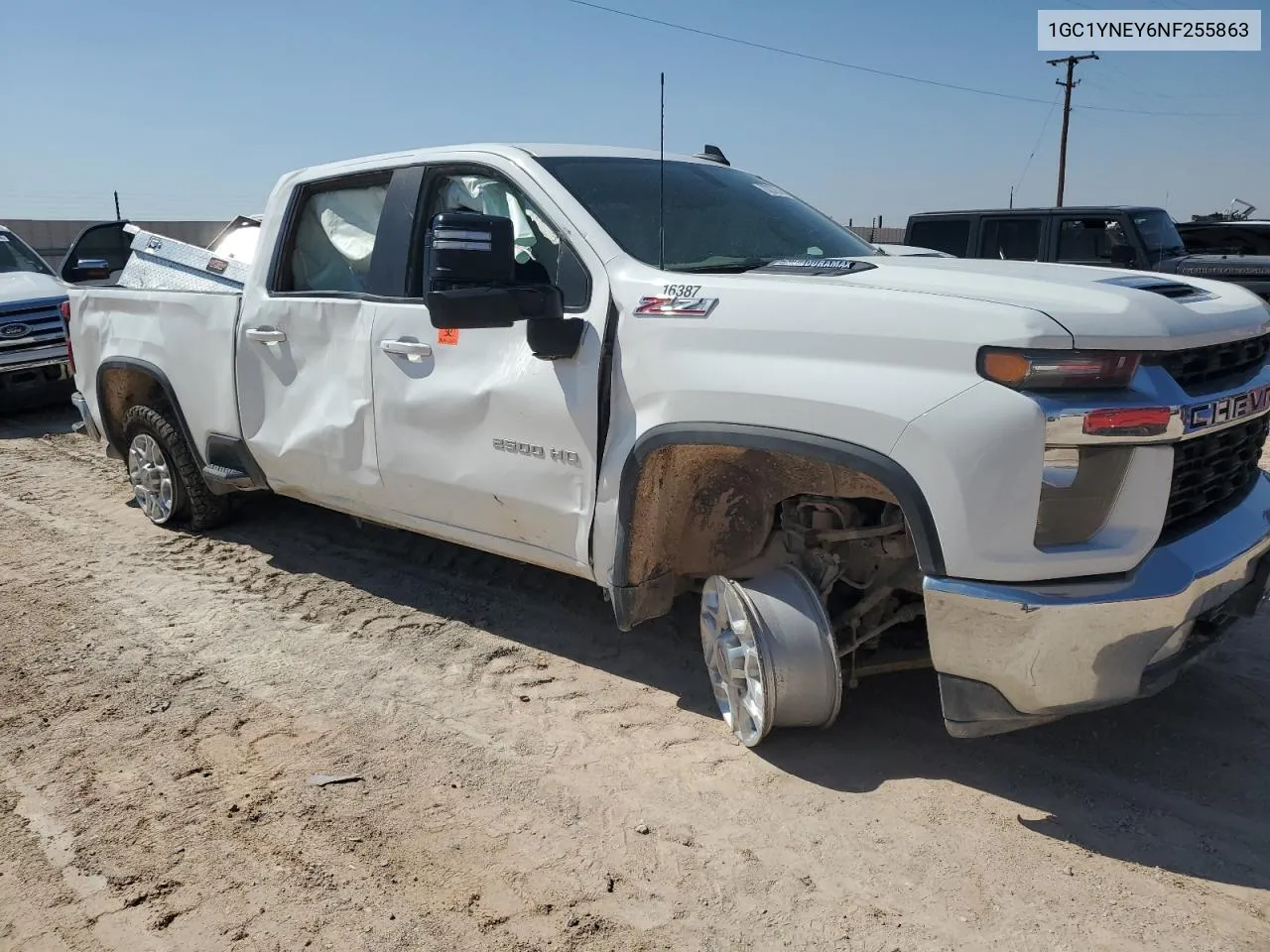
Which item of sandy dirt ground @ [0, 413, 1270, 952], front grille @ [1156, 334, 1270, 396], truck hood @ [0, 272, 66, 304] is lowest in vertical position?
sandy dirt ground @ [0, 413, 1270, 952]

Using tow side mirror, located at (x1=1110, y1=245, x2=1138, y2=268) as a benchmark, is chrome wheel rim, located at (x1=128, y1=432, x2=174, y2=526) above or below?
below

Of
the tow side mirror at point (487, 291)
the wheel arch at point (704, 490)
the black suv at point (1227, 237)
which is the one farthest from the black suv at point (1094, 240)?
the tow side mirror at point (487, 291)

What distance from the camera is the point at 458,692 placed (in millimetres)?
3926

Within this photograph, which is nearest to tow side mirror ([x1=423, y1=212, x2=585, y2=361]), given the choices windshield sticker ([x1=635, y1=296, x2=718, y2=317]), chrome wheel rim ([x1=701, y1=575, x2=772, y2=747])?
windshield sticker ([x1=635, y1=296, x2=718, y2=317])

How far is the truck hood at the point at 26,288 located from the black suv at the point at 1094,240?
9106 mm

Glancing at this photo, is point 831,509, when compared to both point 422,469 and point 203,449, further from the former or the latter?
point 203,449

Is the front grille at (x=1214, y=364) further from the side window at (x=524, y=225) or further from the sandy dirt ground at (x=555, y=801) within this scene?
the side window at (x=524, y=225)

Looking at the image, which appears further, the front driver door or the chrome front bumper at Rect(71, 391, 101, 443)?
the chrome front bumper at Rect(71, 391, 101, 443)

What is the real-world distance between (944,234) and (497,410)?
9599 millimetres

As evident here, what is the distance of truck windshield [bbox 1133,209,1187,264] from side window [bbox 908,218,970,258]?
1.77 meters

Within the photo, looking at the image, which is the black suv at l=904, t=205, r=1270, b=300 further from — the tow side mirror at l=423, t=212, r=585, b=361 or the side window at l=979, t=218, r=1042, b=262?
the tow side mirror at l=423, t=212, r=585, b=361

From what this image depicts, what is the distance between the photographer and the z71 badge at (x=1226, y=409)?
9.04 feet

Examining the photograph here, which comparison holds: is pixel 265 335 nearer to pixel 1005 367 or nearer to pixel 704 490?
pixel 704 490

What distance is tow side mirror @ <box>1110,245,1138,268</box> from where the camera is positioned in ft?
34.5
